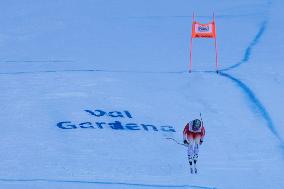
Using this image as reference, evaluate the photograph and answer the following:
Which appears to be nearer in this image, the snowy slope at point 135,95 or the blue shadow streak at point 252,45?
the snowy slope at point 135,95

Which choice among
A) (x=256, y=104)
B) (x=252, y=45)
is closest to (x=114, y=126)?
(x=256, y=104)

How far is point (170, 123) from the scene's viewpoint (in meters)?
10.9

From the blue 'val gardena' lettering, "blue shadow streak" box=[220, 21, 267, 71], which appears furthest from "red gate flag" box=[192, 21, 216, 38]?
the blue 'val gardena' lettering

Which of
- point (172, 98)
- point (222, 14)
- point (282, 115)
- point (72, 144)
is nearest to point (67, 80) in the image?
point (172, 98)

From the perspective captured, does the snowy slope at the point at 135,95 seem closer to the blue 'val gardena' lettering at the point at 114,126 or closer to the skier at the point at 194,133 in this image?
the blue 'val gardena' lettering at the point at 114,126

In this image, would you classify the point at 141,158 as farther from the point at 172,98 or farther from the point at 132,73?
the point at 132,73

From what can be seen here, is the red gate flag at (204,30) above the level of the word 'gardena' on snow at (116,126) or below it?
above

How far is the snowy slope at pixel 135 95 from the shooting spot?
9273 mm

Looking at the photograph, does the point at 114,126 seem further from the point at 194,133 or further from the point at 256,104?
the point at 256,104

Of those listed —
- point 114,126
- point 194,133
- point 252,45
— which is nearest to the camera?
point 194,133

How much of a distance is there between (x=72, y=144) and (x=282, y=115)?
3.47 m

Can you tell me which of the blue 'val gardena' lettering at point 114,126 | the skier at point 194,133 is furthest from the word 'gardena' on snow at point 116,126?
the skier at point 194,133

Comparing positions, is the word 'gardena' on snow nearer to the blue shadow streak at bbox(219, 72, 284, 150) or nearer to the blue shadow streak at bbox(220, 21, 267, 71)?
the blue shadow streak at bbox(219, 72, 284, 150)

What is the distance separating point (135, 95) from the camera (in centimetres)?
1209
